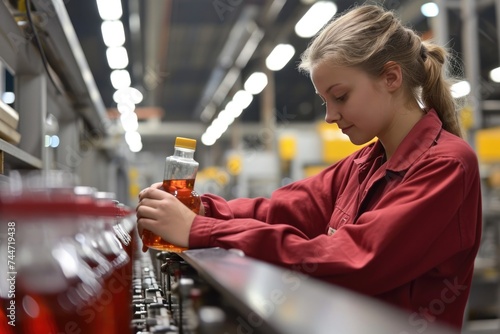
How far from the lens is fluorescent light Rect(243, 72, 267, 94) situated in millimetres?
11391

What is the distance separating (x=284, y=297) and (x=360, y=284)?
656 mm

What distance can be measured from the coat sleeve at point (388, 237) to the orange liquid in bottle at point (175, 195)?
0.14 m


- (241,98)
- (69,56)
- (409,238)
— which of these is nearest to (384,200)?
(409,238)

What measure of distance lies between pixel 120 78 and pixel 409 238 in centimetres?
811

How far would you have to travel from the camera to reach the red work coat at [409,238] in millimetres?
1151

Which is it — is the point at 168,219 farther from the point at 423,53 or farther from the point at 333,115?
the point at 423,53

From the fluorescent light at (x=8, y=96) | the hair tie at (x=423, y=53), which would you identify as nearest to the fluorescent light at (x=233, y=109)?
the fluorescent light at (x=8, y=96)

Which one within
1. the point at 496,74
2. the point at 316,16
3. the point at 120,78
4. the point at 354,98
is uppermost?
the point at 316,16

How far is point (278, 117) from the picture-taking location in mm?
14539

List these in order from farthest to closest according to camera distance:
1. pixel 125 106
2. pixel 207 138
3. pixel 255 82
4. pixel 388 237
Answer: pixel 207 138
pixel 255 82
pixel 125 106
pixel 388 237

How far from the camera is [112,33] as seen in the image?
21.1 ft

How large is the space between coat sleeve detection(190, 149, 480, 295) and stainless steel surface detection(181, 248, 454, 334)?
0.49 m

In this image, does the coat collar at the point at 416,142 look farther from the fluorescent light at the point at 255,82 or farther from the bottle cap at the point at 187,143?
the fluorescent light at the point at 255,82

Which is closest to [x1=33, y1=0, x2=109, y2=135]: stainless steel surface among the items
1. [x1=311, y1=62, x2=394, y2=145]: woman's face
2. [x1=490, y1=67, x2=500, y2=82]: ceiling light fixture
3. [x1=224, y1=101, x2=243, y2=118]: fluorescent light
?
[x1=311, y1=62, x2=394, y2=145]: woman's face
